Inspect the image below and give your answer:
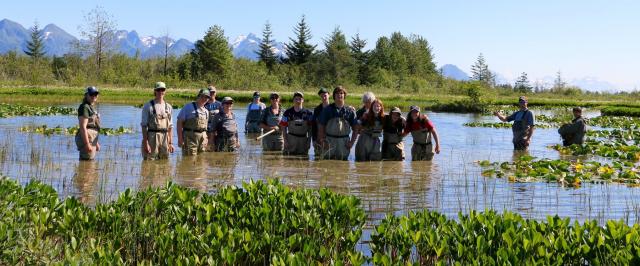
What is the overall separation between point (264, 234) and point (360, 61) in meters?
77.3

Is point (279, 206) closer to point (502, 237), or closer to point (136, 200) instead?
point (136, 200)

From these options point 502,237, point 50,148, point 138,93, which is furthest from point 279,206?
point 138,93

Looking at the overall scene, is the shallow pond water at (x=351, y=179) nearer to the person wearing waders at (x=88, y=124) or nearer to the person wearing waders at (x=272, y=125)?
the person wearing waders at (x=88, y=124)

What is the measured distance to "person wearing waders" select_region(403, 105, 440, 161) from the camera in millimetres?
14505

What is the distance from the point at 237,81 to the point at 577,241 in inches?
2325

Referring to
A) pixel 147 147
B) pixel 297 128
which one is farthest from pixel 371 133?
pixel 147 147

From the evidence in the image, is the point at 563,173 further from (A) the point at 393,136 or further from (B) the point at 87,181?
Result: (B) the point at 87,181

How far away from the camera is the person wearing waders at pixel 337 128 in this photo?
546 inches

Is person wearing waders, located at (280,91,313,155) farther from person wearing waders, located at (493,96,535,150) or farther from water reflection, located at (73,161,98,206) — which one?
person wearing waders, located at (493,96,535,150)

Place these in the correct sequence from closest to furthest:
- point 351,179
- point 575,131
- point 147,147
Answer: point 351,179 < point 147,147 < point 575,131

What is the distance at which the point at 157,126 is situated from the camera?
12.7 meters

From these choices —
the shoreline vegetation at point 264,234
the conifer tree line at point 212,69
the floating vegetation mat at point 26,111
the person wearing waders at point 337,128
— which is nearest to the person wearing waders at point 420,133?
the person wearing waders at point 337,128

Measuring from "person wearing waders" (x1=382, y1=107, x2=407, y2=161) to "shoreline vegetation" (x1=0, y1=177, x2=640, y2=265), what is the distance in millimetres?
6540

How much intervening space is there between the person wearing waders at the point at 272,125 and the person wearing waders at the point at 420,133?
10.5 feet
